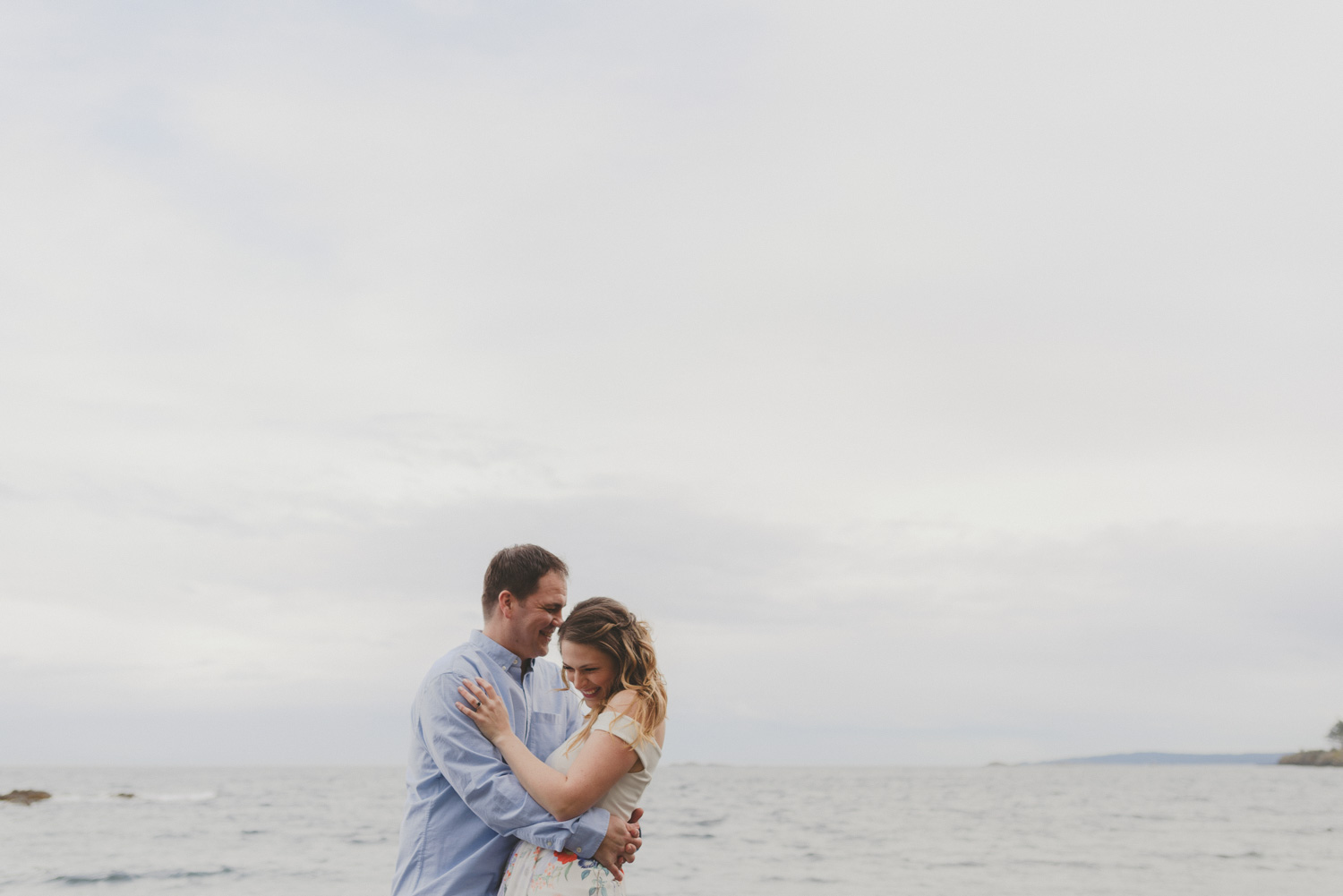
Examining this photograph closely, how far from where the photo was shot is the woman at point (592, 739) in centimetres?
333

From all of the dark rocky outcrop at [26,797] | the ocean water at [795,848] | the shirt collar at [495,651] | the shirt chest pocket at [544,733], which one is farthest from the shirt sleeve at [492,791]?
the dark rocky outcrop at [26,797]

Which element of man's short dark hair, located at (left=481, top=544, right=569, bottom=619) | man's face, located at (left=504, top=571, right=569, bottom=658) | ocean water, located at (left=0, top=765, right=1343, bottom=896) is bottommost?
ocean water, located at (left=0, top=765, right=1343, bottom=896)

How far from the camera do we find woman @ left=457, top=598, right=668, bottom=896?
3.33 meters

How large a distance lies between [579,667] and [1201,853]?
24.2 meters

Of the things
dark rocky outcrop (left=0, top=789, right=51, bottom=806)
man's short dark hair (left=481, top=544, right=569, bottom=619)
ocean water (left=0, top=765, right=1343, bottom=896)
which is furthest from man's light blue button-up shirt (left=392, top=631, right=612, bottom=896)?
dark rocky outcrop (left=0, top=789, right=51, bottom=806)

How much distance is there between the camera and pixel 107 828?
3116cm

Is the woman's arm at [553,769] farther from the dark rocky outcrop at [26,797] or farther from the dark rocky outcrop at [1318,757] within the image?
the dark rocky outcrop at [1318,757]

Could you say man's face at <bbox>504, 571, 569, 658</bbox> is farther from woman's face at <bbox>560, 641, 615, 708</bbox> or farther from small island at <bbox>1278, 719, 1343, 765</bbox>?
small island at <bbox>1278, 719, 1343, 765</bbox>

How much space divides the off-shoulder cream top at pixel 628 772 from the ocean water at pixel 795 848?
14.9 m

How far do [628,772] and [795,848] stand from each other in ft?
77.4

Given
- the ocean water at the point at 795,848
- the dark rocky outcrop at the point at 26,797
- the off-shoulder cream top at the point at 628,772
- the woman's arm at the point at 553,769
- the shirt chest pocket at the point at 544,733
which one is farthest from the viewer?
the dark rocky outcrop at the point at 26,797

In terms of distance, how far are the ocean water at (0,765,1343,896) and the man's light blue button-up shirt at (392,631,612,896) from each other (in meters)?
14.9

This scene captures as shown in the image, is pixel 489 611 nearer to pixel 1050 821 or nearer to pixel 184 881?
pixel 184 881

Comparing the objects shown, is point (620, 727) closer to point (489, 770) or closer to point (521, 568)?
point (489, 770)
